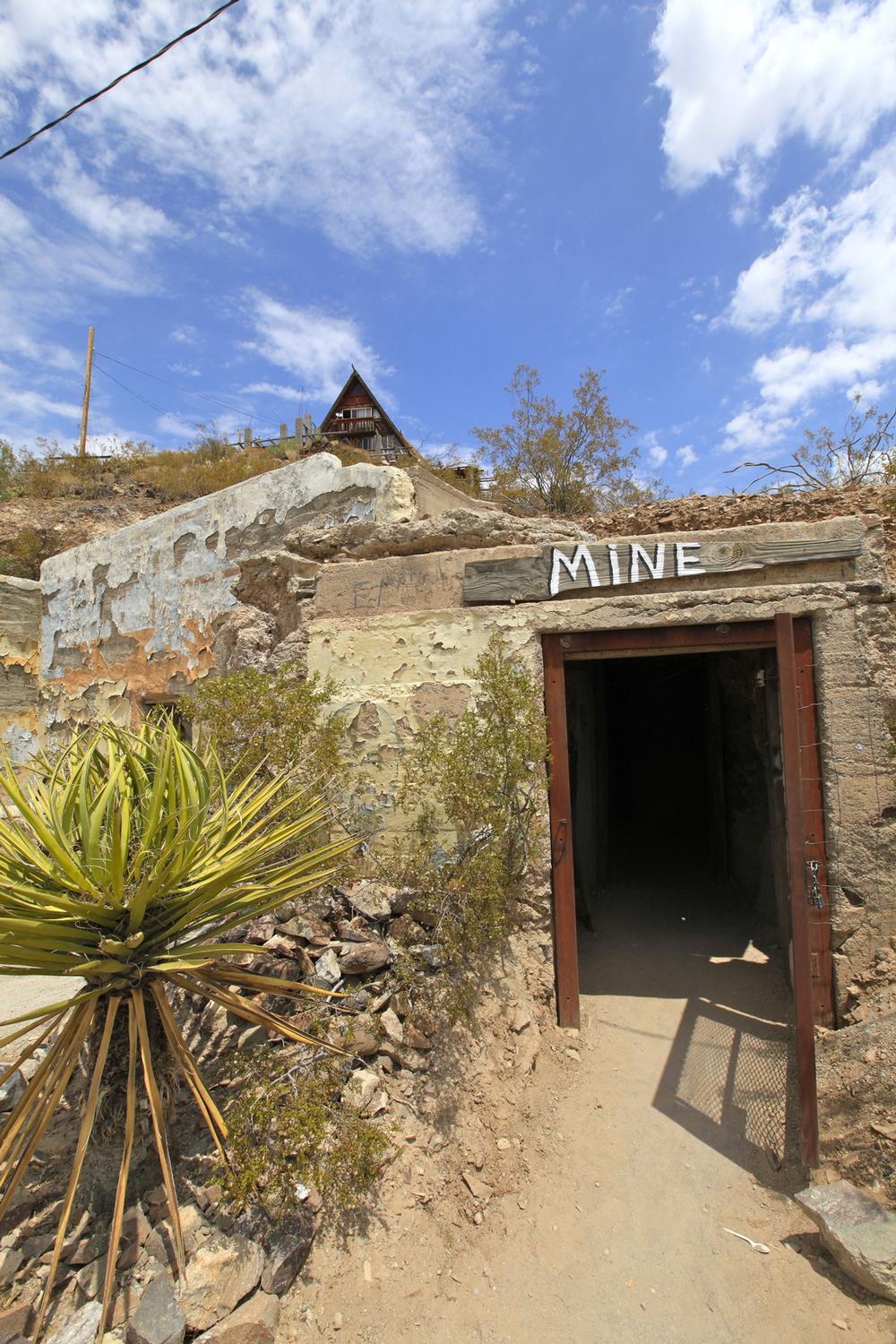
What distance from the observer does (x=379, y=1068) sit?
10.3 ft

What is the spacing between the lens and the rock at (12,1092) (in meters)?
3.06

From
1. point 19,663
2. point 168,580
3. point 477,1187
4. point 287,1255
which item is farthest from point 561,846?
point 19,663

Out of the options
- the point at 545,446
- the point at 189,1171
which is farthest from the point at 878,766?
the point at 545,446

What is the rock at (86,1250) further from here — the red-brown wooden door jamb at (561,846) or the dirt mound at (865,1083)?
the dirt mound at (865,1083)

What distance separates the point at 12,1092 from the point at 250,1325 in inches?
62.2

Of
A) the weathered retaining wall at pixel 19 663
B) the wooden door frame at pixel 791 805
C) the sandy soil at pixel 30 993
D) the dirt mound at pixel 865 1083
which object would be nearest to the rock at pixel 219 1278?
the sandy soil at pixel 30 993

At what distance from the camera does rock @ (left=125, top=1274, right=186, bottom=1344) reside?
2176mm

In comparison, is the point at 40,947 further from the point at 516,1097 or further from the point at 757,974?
the point at 757,974

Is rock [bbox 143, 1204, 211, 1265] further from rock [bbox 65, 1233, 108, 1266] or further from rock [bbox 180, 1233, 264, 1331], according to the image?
rock [bbox 65, 1233, 108, 1266]

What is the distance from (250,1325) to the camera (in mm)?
2246

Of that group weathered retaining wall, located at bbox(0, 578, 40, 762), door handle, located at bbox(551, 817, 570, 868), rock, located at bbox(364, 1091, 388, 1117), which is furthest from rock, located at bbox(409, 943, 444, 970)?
weathered retaining wall, located at bbox(0, 578, 40, 762)

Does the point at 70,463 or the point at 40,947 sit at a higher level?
the point at 70,463

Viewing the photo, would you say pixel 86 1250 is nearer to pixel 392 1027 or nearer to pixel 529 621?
pixel 392 1027

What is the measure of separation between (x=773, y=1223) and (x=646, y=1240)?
1.70 ft
